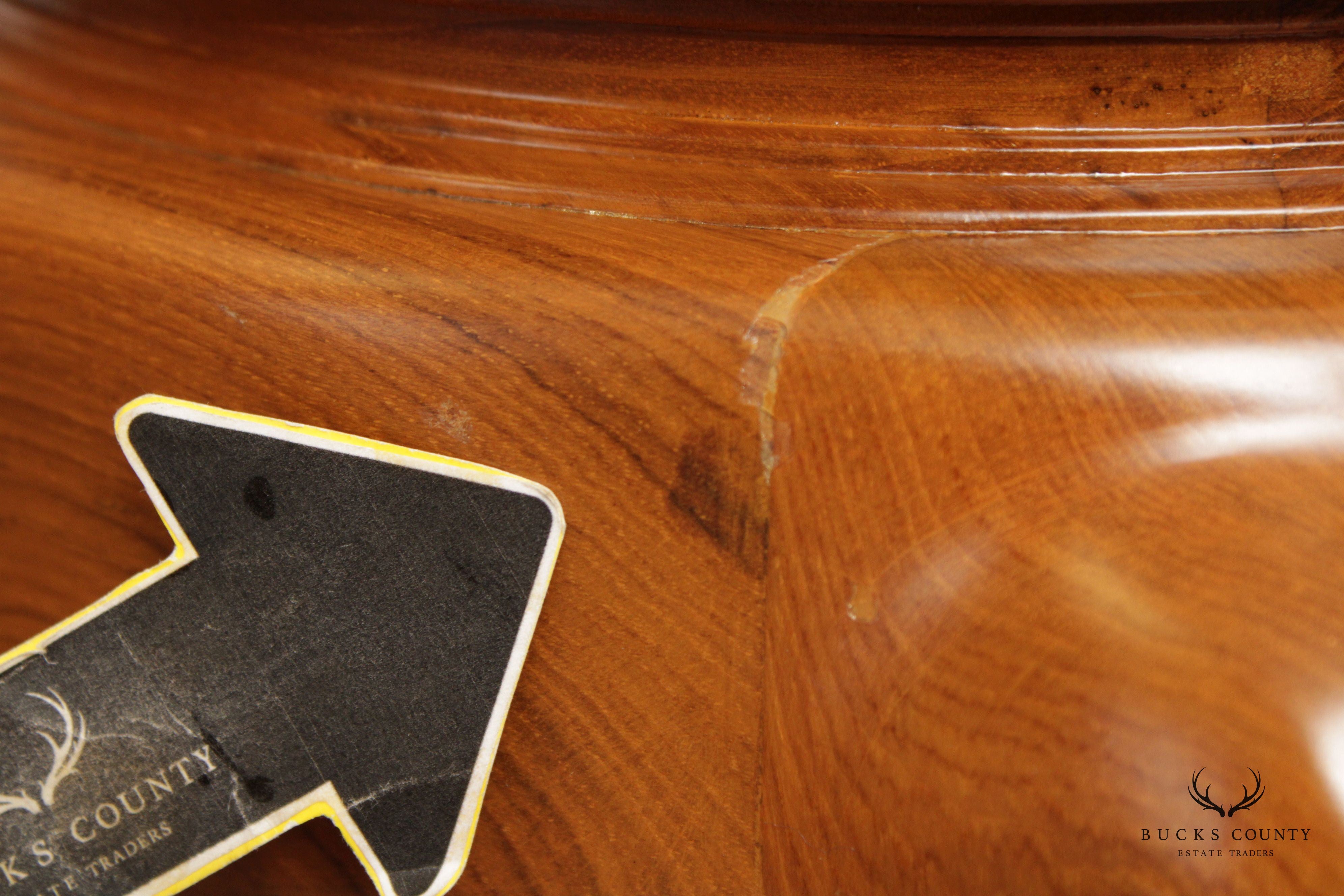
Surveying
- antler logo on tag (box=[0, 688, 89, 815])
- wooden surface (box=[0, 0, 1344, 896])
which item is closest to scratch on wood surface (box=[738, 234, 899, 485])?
wooden surface (box=[0, 0, 1344, 896])

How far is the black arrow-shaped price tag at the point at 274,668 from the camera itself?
368mm

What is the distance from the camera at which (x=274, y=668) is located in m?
0.37

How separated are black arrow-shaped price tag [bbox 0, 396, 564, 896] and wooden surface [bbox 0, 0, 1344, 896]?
0.7 inches

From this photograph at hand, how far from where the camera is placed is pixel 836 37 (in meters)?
0.43

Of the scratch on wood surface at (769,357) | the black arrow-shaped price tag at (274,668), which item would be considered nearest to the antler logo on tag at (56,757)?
the black arrow-shaped price tag at (274,668)

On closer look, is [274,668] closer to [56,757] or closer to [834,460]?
[56,757]

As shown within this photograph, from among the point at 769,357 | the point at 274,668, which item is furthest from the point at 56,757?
the point at 769,357

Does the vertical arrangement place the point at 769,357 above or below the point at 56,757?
above

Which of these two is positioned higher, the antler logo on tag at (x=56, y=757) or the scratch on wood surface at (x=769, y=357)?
the scratch on wood surface at (x=769, y=357)

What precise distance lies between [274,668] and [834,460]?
258 mm

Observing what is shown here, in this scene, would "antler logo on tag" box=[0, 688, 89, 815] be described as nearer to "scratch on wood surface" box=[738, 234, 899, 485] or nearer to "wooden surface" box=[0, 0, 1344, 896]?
"wooden surface" box=[0, 0, 1344, 896]

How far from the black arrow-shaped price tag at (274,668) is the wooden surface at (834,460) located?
2 cm

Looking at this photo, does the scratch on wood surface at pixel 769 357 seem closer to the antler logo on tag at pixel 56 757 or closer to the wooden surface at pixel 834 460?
the wooden surface at pixel 834 460

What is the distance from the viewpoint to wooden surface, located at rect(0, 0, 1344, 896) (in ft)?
1.18
